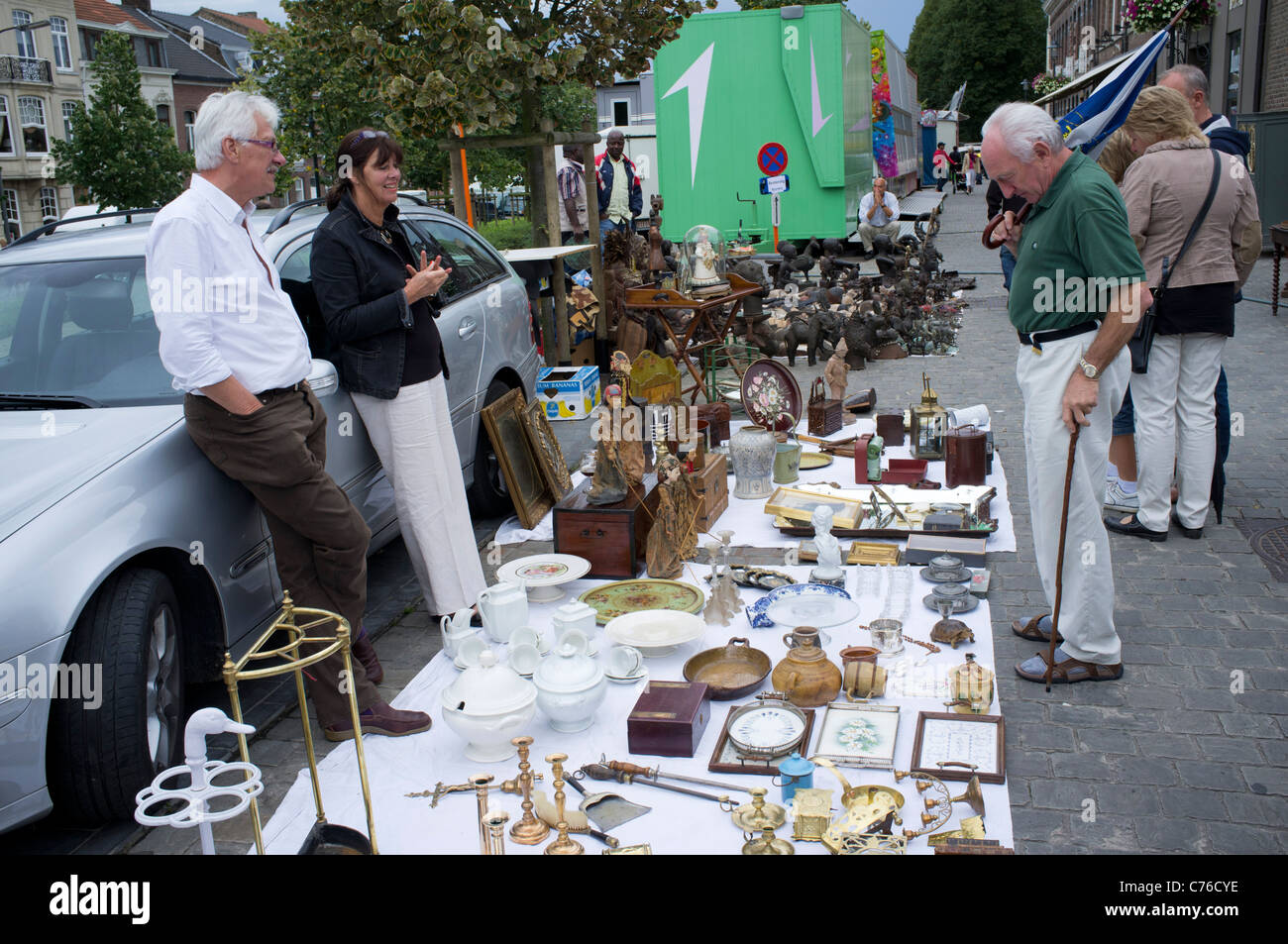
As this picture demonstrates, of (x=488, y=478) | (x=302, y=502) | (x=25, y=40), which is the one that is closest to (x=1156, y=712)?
(x=302, y=502)

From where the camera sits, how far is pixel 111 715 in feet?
10.1

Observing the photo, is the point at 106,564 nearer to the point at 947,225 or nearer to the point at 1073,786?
the point at 1073,786

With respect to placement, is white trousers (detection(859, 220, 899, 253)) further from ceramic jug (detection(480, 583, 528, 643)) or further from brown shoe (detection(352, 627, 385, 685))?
brown shoe (detection(352, 627, 385, 685))

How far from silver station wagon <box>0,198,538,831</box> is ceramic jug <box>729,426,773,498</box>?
2217 mm

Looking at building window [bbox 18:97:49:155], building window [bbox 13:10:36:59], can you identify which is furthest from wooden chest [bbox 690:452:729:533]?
building window [bbox 13:10:36:59]

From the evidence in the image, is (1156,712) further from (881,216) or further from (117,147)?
(117,147)

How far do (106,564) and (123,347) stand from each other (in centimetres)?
124

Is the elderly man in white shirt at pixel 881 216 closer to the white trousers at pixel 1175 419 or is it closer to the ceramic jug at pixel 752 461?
the ceramic jug at pixel 752 461

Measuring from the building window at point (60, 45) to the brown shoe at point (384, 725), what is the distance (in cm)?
5011

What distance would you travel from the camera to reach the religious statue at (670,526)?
5043mm

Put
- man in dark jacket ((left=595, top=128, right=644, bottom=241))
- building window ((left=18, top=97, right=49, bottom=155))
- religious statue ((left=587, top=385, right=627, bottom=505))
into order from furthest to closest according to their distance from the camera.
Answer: building window ((left=18, top=97, right=49, bottom=155))
man in dark jacket ((left=595, top=128, right=644, bottom=241))
religious statue ((left=587, top=385, right=627, bottom=505))

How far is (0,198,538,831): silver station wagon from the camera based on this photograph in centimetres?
290

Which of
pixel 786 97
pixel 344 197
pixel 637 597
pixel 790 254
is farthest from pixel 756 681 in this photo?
pixel 786 97

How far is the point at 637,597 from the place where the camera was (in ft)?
15.5
